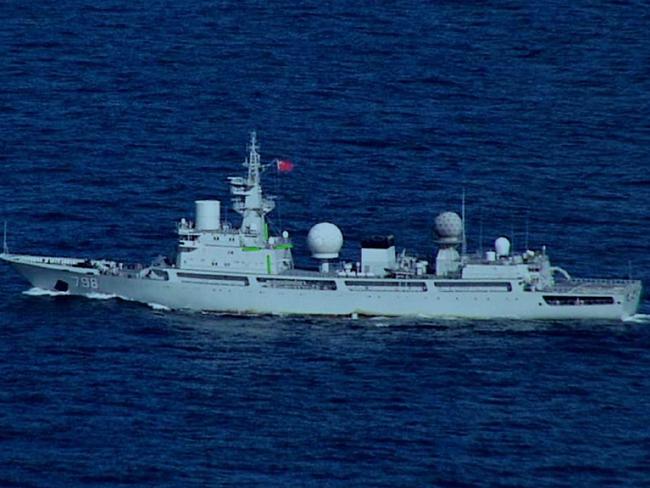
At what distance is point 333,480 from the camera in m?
175

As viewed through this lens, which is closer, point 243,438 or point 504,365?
point 243,438

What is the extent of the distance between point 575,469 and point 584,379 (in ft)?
60.3

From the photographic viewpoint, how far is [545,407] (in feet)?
621

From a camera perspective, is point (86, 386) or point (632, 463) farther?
point (86, 386)

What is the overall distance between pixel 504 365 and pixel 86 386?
94.5 ft

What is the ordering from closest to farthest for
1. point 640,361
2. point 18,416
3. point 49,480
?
point 49,480, point 18,416, point 640,361

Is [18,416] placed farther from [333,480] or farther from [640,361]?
[640,361]

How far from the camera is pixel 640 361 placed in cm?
19938

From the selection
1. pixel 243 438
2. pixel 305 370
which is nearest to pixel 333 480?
pixel 243 438

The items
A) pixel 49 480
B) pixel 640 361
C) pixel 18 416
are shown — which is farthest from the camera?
A: pixel 640 361

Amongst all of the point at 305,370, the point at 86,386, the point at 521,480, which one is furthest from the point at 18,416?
the point at 521,480

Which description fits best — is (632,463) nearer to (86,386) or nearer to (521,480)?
(521,480)

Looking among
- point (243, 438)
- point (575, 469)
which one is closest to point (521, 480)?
point (575, 469)

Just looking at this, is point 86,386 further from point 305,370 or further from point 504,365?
point 504,365
